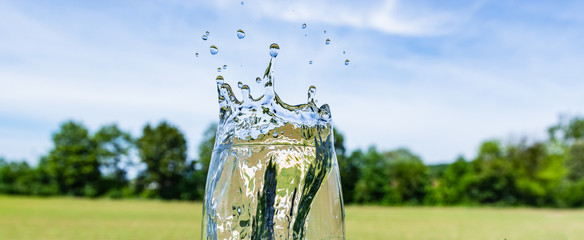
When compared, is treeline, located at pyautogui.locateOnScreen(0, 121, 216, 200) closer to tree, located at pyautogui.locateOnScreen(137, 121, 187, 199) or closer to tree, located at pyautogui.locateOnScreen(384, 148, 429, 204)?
tree, located at pyautogui.locateOnScreen(137, 121, 187, 199)

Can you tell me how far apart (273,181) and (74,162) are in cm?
4171

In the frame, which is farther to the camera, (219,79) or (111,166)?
(111,166)

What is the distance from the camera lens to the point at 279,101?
196 centimetres

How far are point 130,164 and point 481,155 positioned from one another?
29.1 metres

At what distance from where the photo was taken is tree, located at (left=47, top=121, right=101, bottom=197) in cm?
3806

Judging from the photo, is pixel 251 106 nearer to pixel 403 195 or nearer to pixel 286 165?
pixel 286 165

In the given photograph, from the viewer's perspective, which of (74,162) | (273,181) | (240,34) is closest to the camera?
(273,181)

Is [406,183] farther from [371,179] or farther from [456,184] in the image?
[456,184]

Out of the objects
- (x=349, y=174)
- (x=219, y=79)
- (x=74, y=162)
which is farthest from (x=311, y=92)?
(x=74, y=162)

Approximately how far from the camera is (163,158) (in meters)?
35.0

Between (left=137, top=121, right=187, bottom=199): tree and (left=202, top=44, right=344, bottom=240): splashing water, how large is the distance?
3173 cm

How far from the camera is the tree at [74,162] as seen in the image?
38062 millimetres

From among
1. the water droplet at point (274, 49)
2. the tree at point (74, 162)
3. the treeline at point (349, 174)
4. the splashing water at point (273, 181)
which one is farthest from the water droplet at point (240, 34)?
the tree at point (74, 162)

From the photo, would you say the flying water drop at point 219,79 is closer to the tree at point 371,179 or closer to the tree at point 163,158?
the tree at point 371,179
